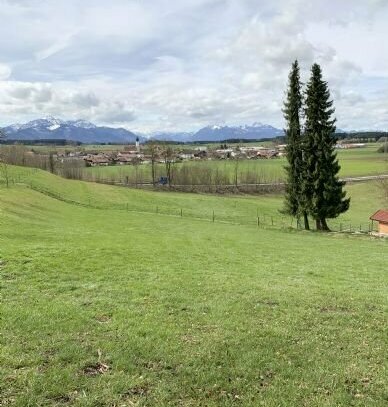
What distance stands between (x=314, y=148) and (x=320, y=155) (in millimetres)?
1193

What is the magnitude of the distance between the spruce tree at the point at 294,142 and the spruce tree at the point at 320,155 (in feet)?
2.65

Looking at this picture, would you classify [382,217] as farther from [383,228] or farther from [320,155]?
[320,155]

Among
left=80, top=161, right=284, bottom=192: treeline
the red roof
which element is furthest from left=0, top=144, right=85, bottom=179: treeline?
the red roof

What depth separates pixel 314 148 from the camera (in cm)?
4847

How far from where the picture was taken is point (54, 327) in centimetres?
1016

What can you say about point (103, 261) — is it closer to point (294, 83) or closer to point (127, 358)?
point (127, 358)

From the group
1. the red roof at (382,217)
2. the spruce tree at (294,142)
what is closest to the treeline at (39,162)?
the spruce tree at (294,142)

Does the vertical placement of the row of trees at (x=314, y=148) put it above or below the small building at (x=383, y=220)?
above

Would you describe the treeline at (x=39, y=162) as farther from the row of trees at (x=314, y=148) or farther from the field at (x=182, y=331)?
the field at (x=182, y=331)

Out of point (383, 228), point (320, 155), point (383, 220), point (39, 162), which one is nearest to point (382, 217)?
point (383, 220)

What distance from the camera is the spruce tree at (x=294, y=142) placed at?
1900 inches

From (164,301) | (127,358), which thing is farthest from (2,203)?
(127,358)

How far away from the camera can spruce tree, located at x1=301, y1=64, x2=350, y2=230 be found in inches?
1860

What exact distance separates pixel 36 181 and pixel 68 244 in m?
53.9
